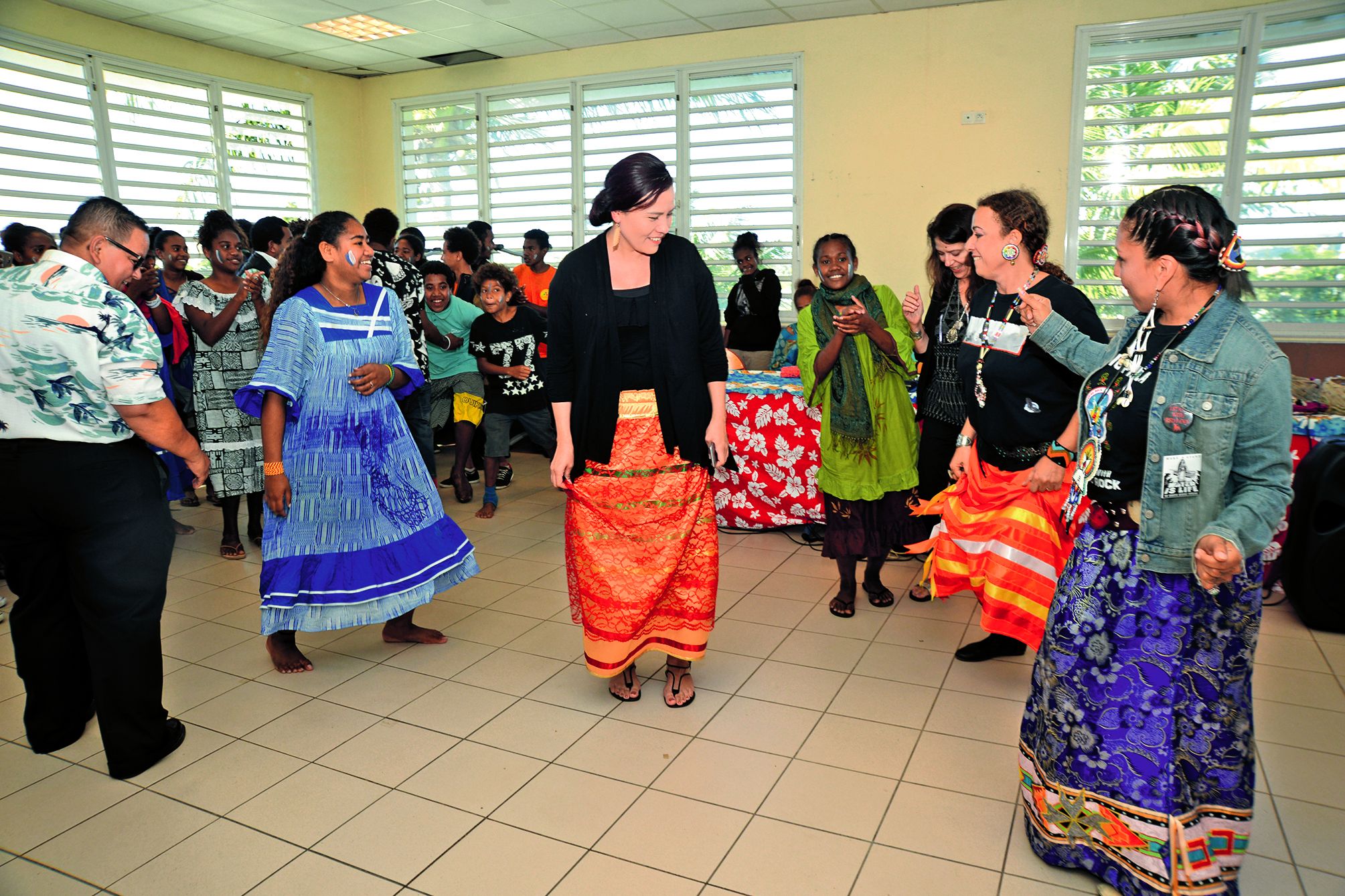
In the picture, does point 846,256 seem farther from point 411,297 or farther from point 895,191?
point 895,191

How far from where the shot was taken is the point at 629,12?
270 inches

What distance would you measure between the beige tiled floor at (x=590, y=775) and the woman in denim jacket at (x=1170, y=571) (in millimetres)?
286

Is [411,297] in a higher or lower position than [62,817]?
higher

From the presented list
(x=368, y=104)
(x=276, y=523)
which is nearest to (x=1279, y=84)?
(x=276, y=523)

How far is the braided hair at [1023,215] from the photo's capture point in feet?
8.89

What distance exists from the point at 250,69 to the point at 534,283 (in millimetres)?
3606

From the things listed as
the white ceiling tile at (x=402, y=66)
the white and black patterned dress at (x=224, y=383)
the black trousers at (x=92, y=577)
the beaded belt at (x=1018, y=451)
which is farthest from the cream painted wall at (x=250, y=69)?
the beaded belt at (x=1018, y=451)

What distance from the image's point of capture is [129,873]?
217cm

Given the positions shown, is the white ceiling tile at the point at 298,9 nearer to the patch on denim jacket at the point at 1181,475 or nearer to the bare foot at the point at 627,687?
the bare foot at the point at 627,687

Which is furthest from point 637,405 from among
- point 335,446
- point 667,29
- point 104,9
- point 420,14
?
point 104,9

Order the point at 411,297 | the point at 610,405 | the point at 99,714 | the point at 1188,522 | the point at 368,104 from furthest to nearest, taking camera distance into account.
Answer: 1. the point at 368,104
2. the point at 411,297
3. the point at 610,405
4. the point at 99,714
5. the point at 1188,522

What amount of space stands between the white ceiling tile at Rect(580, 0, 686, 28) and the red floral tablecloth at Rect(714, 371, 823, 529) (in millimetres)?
3436

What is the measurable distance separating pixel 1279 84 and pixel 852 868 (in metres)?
6.31

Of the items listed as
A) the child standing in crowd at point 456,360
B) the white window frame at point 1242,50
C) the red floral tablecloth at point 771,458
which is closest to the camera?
the red floral tablecloth at point 771,458
